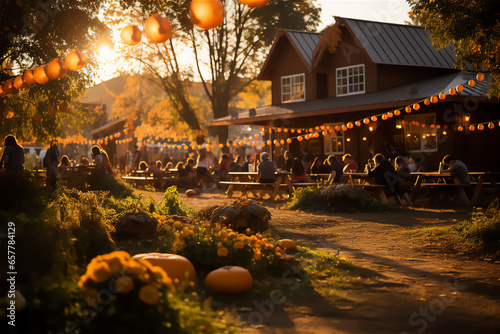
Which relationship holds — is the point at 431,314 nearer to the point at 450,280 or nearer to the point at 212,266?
the point at 450,280

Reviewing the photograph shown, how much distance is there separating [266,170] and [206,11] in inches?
471

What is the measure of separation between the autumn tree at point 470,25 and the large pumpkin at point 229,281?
710 cm

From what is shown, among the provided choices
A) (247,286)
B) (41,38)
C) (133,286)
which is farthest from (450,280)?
(41,38)

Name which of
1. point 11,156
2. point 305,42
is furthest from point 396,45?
point 11,156

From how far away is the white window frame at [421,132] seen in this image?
2314 cm

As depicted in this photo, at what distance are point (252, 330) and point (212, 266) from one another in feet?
6.81

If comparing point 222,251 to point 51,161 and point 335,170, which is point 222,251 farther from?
point 51,161

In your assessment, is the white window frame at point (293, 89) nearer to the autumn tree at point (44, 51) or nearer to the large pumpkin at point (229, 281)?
the autumn tree at point (44, 51)

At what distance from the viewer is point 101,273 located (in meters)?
3.70

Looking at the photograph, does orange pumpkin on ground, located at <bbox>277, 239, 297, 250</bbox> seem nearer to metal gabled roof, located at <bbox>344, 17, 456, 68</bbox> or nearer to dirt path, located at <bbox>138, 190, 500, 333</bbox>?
dirt path, located at <bbox>138, 190, 500, 333</bbox>

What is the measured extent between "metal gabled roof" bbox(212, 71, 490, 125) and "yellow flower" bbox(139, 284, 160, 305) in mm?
17799

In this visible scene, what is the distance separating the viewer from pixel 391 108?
2319cm

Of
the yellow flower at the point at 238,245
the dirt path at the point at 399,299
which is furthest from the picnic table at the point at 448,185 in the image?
the yellow flower at the point at 238,245

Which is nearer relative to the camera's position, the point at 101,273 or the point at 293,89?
the point at 101,273
